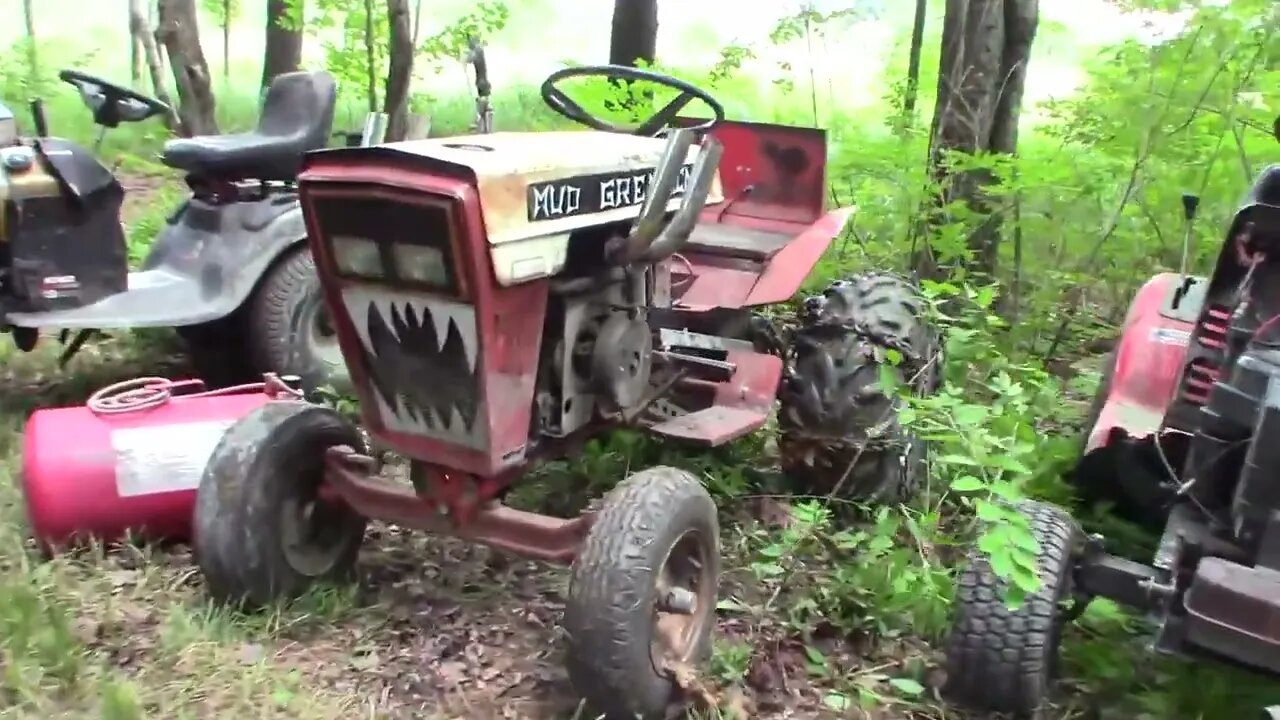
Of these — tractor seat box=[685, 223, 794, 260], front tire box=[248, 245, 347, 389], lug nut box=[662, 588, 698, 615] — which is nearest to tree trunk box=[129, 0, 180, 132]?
front tire box=[248, 245, 347, 389]

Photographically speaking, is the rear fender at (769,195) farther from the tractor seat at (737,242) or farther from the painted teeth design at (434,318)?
the painted teeth design at (434,318)

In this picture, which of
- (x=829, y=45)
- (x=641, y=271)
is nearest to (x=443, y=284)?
(x=641, y=271)

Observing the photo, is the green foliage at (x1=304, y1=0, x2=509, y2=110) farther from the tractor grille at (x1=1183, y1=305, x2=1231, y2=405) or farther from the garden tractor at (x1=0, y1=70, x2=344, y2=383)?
the tractor grille at (x1=1183, y1=305, x2=1231, y2=405)

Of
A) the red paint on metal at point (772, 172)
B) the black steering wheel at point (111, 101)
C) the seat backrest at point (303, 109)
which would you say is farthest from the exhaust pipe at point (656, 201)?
the black steering wheel at point (111, 101)

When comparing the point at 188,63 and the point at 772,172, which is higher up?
the point at 188,63

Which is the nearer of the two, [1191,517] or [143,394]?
[1191,517]

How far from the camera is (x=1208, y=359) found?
3.11 metres

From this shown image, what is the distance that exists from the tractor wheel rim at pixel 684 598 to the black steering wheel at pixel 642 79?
4.50ft

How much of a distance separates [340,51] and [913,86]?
179 inches

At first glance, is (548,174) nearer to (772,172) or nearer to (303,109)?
(772,172)

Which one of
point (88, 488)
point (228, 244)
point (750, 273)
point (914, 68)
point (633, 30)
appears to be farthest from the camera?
point (633, 30)

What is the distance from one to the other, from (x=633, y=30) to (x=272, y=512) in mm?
7334

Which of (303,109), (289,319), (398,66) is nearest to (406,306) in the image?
(289,319)

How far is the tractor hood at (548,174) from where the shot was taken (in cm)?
254
